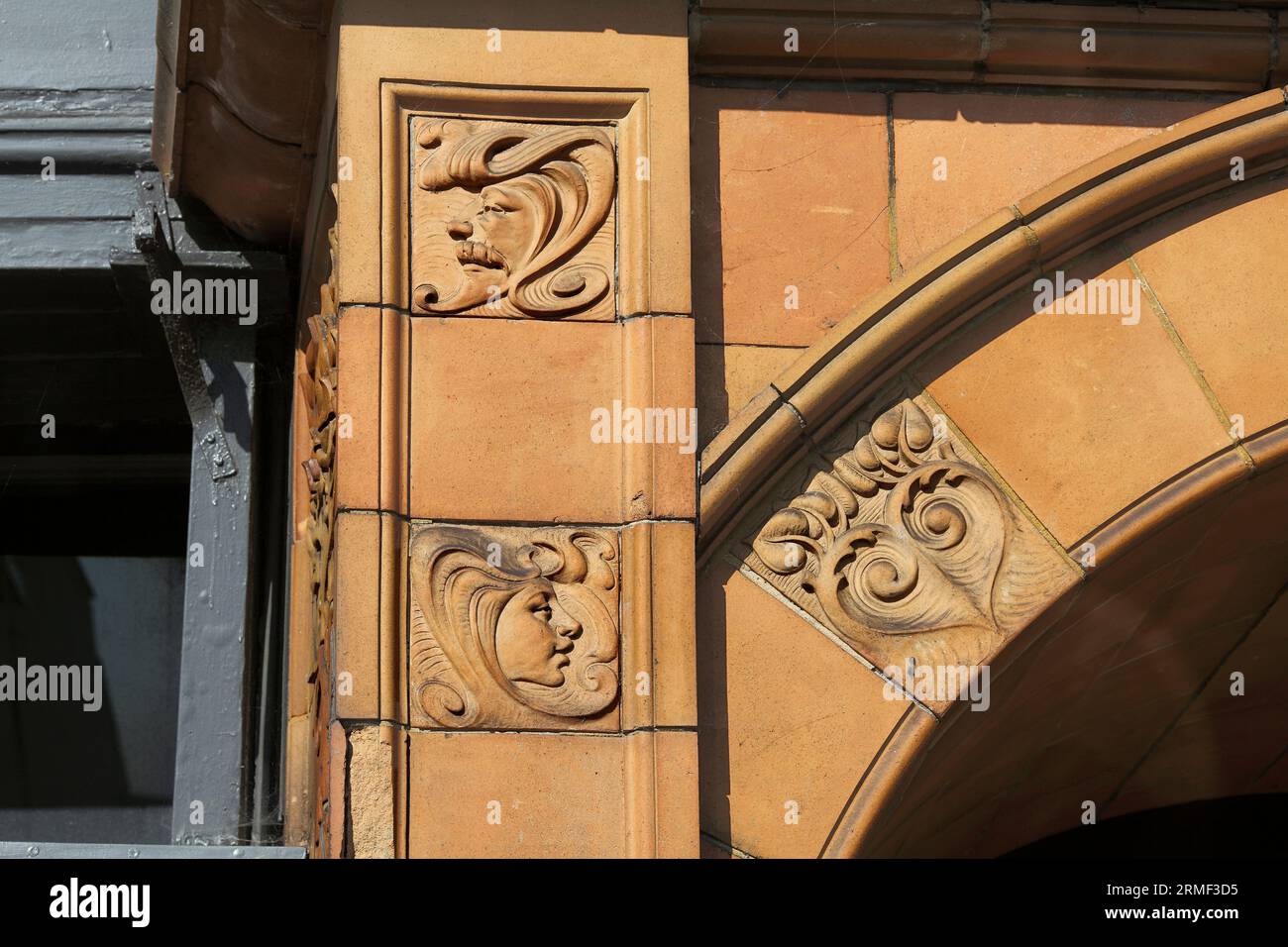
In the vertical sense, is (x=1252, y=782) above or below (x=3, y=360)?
below

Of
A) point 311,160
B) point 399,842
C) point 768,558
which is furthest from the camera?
point 311,160

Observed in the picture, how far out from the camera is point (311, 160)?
450 centimetres

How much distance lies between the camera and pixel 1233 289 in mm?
3889

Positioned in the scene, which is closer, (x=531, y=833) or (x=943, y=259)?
(x=531, y=833)

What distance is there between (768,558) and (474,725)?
Answer: 63cm

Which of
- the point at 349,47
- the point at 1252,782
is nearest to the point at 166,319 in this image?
the point at 349,47

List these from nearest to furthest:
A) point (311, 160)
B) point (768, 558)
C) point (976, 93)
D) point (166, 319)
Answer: point (768, 558), point (976, 93), point (311, 160), point (166, 319)

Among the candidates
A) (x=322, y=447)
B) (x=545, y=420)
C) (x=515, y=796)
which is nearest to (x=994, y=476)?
(x=545, y=420)

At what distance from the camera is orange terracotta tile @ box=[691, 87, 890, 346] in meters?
3.81

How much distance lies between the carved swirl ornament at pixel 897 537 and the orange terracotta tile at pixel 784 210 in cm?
28

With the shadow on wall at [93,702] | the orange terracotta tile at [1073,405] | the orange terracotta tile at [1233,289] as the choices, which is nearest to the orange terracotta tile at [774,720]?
the orange terracotta tile at [1073,405]

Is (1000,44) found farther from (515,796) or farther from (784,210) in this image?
(515,796)

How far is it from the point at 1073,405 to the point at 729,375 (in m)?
0.66

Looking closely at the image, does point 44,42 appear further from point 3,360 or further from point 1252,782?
point 1252,782
